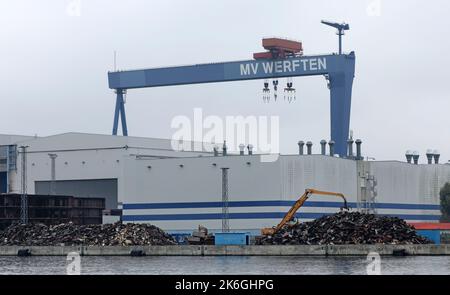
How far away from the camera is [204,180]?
3194 inches

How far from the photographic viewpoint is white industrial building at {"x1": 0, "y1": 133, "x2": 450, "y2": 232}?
7975cm

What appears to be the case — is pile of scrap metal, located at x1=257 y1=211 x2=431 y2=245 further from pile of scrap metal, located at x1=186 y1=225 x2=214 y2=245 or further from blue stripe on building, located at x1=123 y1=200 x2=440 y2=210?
blue stripe on building, located at x1=123 y1=200 x2=440 y2=210

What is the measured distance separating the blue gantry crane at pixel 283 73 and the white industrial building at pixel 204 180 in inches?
159

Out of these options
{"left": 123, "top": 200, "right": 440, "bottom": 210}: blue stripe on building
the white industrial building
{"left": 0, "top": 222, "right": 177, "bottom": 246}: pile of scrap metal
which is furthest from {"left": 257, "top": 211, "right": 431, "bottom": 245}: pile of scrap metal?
the white industrial building

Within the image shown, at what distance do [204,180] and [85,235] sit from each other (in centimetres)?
1404

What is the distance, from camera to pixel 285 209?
7944cm

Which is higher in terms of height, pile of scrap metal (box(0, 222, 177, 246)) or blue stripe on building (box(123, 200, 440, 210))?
blue stripe on building (box(123, 200, 440, 210))

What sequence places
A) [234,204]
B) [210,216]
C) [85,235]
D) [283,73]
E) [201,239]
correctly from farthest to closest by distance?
1. [210,216]
2. [234,204]
3. [283,73]
4. [85,235]
5. [201,239]

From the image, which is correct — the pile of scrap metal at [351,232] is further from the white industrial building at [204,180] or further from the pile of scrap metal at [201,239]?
the white industrial building at [204,180]

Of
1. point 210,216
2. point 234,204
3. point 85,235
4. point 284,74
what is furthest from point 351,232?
point 210,216

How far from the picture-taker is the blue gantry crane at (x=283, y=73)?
79250 millimetres

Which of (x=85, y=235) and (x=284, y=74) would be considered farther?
(x=284, y=74)

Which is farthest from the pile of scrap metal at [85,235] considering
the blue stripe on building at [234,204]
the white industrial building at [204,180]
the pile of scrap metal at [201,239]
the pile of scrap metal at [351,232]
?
the white industrial building at [204,180]

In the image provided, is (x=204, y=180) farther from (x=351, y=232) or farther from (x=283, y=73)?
(x=351, y=232)
